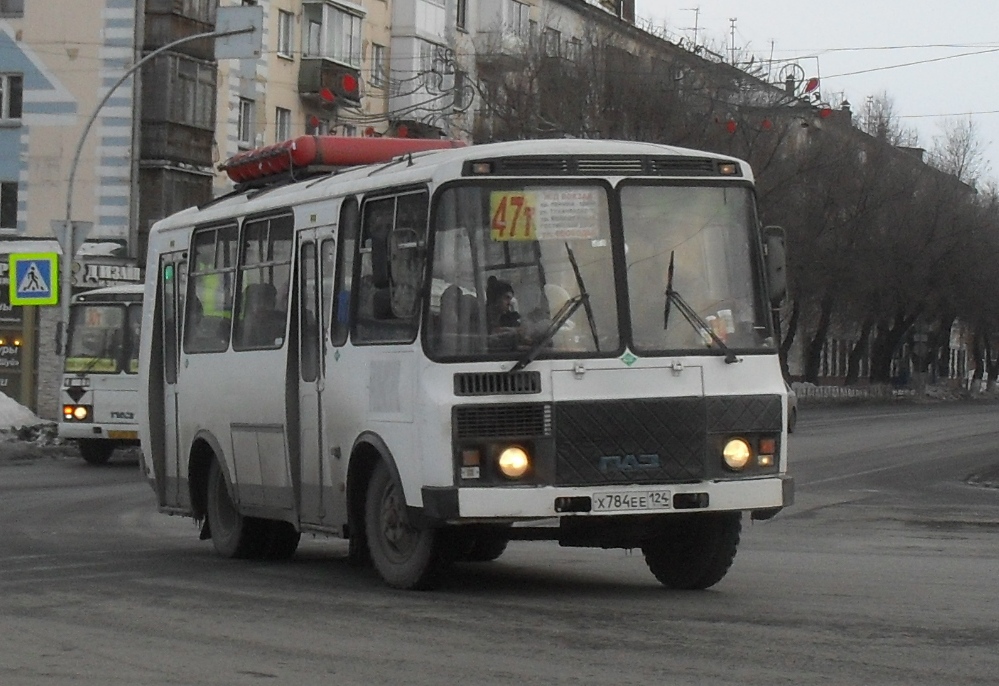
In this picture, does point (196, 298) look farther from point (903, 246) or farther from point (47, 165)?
point (903, 246)

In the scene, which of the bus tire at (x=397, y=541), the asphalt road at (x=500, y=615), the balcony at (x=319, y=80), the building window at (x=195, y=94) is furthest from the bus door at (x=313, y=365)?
the balcony at (x=319, y=80)


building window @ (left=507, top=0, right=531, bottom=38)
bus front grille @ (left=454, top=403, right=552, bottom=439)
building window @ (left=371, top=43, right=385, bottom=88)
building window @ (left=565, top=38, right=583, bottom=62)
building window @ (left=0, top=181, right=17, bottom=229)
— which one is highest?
building window @ (left=507, top=0, right=531, bottom=38)

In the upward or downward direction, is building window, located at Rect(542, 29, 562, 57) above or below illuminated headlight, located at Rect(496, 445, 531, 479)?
above

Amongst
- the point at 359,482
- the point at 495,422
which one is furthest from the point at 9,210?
the point at 495,422

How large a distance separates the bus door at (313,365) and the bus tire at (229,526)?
1.48 metres

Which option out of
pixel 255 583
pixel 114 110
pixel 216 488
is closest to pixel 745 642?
pixel 255 583

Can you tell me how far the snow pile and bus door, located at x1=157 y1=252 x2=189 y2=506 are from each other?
19.9 m

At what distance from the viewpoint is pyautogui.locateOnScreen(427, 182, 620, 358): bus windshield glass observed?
37.4 feet

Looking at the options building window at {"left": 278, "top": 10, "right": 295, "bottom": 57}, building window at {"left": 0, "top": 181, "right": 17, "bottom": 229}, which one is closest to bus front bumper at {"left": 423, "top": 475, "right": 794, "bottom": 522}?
building window at {"left": 0, "top": 181, "right": 17, "bottom": 229}

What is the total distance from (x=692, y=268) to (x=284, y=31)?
4891 centimetres

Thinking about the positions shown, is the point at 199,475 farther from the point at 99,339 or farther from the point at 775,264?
the point at 99,339

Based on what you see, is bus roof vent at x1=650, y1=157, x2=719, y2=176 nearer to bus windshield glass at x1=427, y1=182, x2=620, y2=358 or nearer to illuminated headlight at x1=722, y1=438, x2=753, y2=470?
bus windshield glass at x1=427, y1=182, x2=620, y2=358

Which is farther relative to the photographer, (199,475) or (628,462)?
(199,475)

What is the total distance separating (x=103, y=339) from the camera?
31.9 m
